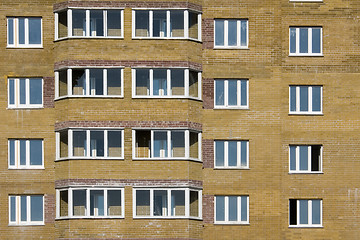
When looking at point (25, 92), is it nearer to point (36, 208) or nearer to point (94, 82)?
point (94, 82)

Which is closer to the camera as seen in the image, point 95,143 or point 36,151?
point 95,143

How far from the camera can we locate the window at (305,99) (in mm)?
61500

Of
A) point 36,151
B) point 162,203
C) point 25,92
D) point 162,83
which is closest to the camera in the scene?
point 162,203

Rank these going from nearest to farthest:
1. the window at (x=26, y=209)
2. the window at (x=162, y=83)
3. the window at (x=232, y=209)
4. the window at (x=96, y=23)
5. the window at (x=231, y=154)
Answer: the window at (x=162, y=83)
the window at (x=96, y=23)
the window at (x=26, y=209)
the window at (x=232, y=209)
the window at (x=231, y=154)

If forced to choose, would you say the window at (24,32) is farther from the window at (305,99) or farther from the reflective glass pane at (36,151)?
the window at (305,99)

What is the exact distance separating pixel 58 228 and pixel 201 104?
31.1ft

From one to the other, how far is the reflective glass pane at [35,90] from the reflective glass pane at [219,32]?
9248mm

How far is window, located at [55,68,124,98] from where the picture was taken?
196ft

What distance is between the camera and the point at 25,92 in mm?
60875

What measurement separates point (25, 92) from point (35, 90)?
51cm

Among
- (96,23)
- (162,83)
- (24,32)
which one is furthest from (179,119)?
(24,32)

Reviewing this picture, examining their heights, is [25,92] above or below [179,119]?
above

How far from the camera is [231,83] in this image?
61.1 meters

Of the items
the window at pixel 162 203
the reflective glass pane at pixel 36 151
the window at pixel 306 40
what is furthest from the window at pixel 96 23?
the window at pixel 306 40
